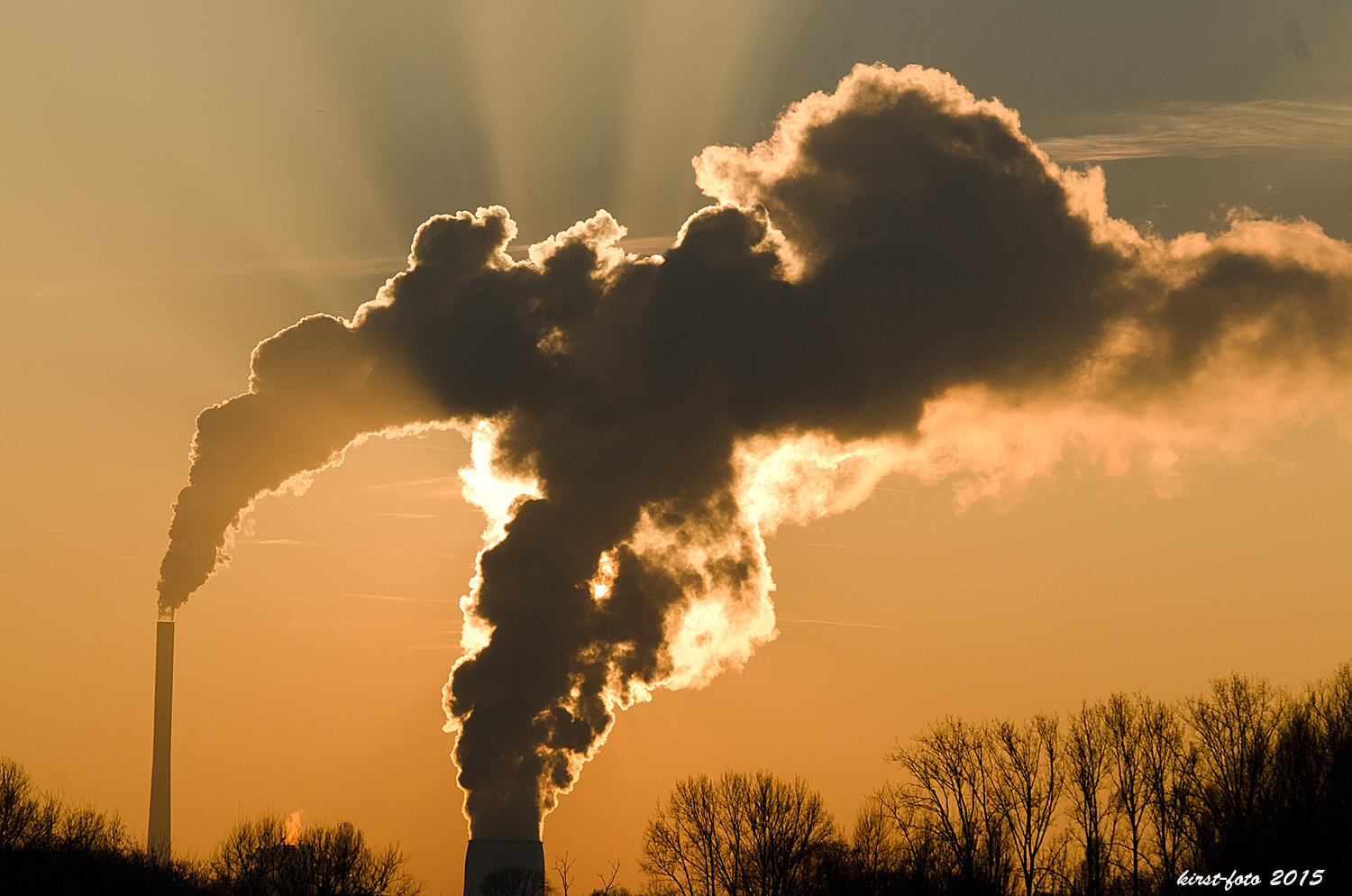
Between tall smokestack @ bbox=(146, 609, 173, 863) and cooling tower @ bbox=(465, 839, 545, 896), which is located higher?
tall smokestack @ bbox=(146, 609, 173, 863)

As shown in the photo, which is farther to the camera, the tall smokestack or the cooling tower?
the tall smokestack

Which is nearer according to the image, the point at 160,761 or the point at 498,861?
the point at 498,861

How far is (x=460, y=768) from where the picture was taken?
49.9 meters

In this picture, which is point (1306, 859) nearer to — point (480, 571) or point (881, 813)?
point (881, 813)

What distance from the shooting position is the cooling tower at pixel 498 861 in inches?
1946

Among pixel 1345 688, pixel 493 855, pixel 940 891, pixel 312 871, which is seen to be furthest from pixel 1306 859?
pixel 312 871

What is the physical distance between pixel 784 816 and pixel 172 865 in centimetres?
2709

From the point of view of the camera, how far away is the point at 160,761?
71188 millimetres

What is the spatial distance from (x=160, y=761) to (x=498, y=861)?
95.9ft

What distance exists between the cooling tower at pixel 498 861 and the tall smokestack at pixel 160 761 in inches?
993

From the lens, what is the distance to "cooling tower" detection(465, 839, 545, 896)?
49438mm

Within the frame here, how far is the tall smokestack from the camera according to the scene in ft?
227

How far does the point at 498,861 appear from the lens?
49594 millimetres

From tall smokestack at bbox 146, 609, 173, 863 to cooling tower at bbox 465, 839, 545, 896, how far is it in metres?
25.2
